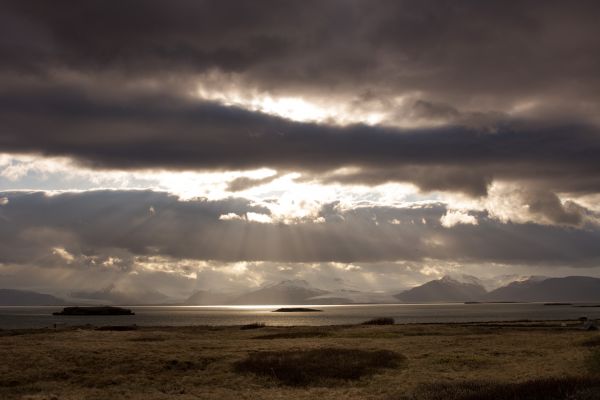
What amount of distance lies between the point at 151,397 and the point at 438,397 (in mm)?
15315

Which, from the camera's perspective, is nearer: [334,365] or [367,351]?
[334,365]

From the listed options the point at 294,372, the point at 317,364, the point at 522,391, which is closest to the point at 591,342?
the point at 317,364

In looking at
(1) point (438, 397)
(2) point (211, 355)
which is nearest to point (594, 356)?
(1) point (438, 397)

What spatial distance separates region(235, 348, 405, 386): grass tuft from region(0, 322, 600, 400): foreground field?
72 millimetres

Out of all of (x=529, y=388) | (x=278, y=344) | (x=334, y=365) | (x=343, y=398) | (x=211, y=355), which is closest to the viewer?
(x=529, y=388)

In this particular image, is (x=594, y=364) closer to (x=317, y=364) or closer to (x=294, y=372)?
(x=317, y=364)

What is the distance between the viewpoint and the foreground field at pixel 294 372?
28.6 m

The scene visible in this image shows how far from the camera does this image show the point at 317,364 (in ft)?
122

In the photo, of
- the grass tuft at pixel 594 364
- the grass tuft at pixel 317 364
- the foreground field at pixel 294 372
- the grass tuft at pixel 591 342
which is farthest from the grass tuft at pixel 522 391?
the grass tuft at pixel 591 342

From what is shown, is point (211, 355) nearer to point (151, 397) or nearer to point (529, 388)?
point (151, 397)

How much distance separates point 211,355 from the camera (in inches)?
1607

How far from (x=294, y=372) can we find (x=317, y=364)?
2.80 meters

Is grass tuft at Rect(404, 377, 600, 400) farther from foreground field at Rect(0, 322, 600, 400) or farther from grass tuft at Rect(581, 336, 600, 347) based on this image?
grass tuft at Rect(581, 336, 600, 347)

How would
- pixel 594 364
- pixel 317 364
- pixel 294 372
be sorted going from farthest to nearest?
pixel 317 364 < pixel 294 372 < pixel 594 364
